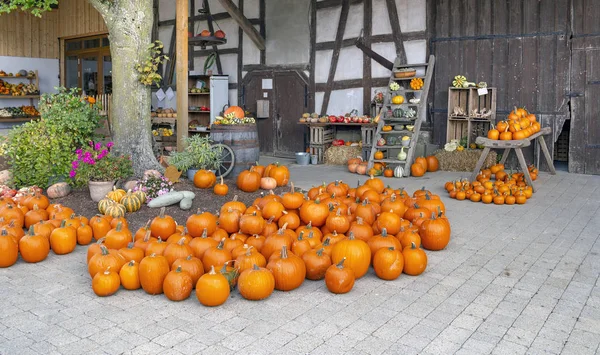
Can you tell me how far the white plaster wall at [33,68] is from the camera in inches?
607

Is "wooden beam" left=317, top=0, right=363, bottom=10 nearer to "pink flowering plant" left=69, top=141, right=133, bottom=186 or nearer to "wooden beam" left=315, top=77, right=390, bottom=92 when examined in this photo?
"wooden beam" left=315, top=77, right=390, bottom=92

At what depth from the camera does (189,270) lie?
3.59m

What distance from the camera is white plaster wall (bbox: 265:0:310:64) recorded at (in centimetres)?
1139

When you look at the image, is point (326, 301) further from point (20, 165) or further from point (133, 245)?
point (20, 165)

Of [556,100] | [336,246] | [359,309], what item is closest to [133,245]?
[336,246]

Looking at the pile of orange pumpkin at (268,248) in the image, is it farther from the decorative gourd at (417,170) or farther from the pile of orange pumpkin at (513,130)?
the decorative gourd at (417,170)

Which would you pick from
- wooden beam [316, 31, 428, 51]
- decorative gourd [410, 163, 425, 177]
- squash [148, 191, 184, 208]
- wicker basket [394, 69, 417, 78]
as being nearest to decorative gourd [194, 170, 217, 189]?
→ squash [148, 191, 184, 208]

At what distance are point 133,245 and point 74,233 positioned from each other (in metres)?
0.84

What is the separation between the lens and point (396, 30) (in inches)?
400

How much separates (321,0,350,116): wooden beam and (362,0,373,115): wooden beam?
44cm

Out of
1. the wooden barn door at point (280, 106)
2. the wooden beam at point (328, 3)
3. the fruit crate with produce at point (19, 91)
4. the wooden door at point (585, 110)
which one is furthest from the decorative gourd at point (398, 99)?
the fruit crate with produce at point (19, 91)

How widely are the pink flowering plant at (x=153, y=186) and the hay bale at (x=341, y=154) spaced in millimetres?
4598

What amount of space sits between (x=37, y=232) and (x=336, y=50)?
773cm

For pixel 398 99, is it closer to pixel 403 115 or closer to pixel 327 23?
pixel 403 115
